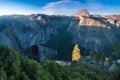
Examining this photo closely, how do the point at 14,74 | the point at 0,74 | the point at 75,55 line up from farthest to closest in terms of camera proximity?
the point at 75,55, the point at 14,74, the point at 0,74

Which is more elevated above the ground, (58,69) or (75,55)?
(58,69)

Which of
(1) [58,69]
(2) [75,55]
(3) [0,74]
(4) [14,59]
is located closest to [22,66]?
(4) [14,59]

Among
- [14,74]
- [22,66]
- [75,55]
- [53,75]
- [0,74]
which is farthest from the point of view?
[75,55]

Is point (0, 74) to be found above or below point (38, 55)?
above

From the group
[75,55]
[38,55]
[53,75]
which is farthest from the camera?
[75,55]

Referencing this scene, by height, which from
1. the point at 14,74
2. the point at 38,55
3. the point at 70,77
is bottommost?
the point at 38,55

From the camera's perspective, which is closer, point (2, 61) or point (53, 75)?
point (2, 61)

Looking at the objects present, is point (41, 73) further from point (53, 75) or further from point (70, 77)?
point (70, 77)

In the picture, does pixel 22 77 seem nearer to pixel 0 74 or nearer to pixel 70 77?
pixel 0 74

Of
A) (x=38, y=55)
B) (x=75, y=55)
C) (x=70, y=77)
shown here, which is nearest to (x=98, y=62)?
(x=75, y=55)

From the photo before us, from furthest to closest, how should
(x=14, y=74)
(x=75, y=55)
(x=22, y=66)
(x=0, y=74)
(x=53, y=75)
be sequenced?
(x=75, y=55)
(x=53, y=75)
(x=22, y=66)
(x=14, y=74)
(x=0, y=74)
